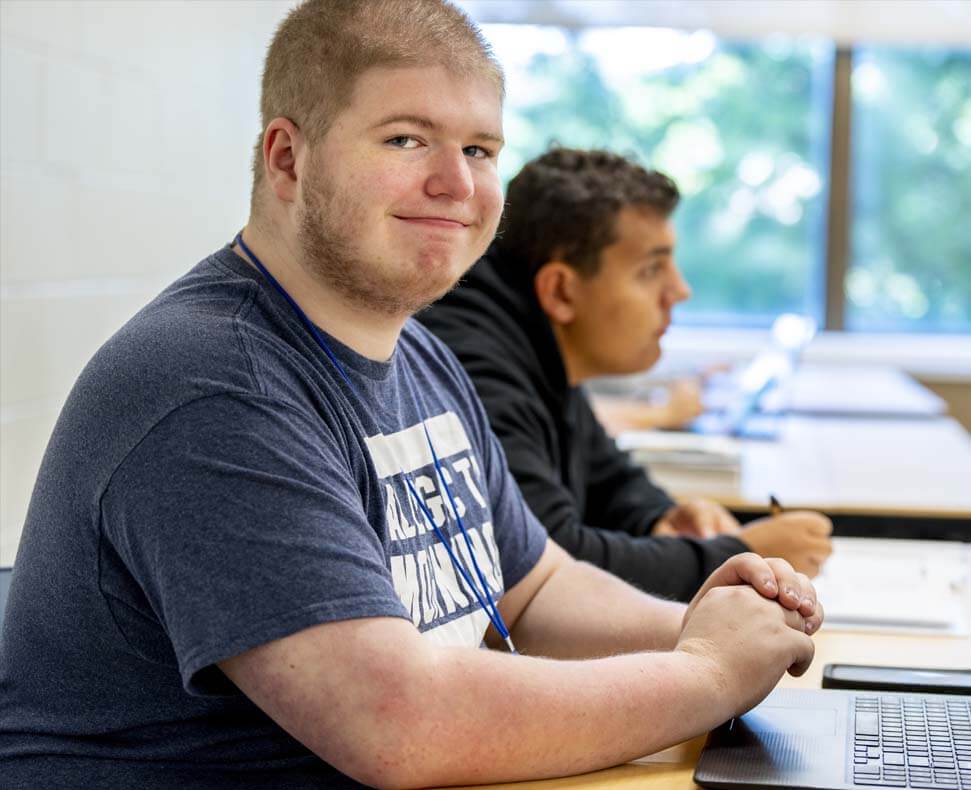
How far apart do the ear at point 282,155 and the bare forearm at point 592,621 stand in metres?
0.61

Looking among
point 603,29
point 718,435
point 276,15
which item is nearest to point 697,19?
point 603,29

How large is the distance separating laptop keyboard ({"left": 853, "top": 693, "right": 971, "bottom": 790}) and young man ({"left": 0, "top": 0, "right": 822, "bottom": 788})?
3.5 inches

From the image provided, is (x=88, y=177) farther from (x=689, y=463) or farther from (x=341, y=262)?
(x=689, y=463)

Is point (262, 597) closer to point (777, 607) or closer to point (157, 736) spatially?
point (157, 736)

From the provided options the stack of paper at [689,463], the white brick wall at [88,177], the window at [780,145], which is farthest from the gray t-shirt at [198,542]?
the window at [780,145]

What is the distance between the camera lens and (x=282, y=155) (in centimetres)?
127

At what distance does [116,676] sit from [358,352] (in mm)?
376

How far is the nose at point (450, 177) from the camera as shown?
1.25m

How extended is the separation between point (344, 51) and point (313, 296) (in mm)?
232

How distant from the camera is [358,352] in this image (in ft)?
4.21

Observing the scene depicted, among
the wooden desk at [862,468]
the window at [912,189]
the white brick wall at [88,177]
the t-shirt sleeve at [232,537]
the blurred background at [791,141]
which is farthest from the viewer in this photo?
the window at [912,189]

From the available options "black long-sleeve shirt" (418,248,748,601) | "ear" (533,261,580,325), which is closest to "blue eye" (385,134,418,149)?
A: "black long-sleeve shirt" (418,248,748,601)

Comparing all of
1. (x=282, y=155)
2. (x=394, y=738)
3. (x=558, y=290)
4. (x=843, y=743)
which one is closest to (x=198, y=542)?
(x=394, y=738)

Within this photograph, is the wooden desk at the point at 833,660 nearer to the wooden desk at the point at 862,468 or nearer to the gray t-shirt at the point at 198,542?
the gray t-shirt at the point at 198,542
